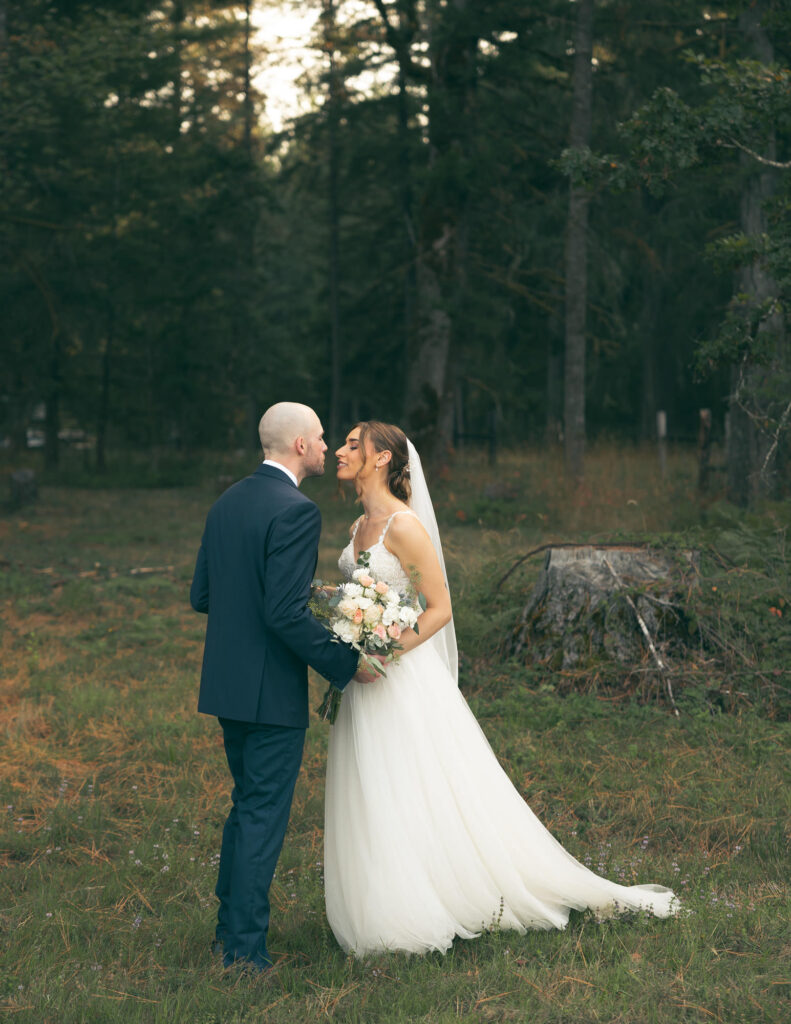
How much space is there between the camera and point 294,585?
381cm

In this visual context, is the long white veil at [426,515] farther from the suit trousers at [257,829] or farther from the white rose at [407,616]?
the suit trousers at [257,829]

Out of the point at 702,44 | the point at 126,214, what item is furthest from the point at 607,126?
the point at 126,214

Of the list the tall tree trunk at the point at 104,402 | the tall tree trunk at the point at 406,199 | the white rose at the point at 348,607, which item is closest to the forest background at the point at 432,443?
the tall tree trunk at the point at 104,402

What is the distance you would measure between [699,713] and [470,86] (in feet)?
60.6

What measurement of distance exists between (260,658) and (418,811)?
892 mm

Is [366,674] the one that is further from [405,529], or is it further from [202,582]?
[202,582]

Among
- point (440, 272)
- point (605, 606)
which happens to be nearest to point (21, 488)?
point (440, 272)

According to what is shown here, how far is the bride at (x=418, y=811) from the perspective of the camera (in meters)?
4.07

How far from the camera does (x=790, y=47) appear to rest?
1709cm

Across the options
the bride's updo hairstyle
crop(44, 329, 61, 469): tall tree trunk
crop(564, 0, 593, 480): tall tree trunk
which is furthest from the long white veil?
crop(44, 329, 61, 469): tall tree trunk

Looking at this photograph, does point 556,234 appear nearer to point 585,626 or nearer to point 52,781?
point 585,626

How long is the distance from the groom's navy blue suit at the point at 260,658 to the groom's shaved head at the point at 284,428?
0.09m

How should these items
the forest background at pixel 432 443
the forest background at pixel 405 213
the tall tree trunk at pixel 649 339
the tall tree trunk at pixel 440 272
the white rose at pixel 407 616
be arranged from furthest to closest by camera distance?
the tall tree trunk at pixel 649 339
the tall tree trunk at pixel 440 272
the forest background at pixel 405 213
the forest background at pixel 432 443
the white rose at pixel 407 616

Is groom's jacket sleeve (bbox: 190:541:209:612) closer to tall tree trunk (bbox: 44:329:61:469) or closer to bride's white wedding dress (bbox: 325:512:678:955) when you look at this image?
bride's white wedding dress (bbox: 325:512:678:955)
